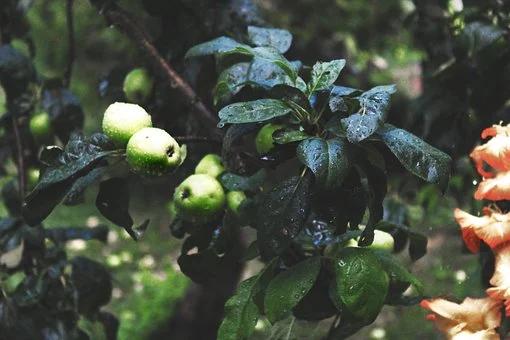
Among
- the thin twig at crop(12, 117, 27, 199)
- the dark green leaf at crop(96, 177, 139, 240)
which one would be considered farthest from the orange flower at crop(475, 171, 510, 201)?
the thin twig at crop(12, 117, 27, 199)

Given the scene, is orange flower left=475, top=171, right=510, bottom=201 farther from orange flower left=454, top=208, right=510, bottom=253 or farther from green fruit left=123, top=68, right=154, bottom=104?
green fruit left=123, top=68, right=154, bottom=104

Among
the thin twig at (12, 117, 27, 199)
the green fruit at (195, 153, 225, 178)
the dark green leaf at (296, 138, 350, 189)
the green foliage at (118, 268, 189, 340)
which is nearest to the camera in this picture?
the dark green leaf at (296, 138, 350, 189)

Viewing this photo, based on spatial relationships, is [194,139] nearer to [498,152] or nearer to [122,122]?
[122,122]

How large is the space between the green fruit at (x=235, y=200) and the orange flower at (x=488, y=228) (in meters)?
0.28

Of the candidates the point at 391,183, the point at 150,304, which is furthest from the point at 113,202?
the point at 150,304

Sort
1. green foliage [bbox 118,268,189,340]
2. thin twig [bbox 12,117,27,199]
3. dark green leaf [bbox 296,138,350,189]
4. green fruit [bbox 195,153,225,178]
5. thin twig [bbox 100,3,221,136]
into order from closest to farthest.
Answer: dark green leaf [bbox 296,138,350,189] < green fruit [bbox 195,153,225,178] < thin twig [bbox 100,3,221,136] < thin twig [bbox 12,117,27,199] < green foliage [bbox 118,268,189,340]

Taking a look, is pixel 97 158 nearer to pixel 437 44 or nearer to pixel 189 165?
pixel 189 165

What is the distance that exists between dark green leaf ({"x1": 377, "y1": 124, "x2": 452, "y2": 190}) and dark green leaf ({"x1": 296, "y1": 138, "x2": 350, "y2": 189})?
61 millimetres

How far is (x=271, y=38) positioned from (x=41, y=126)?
0.51 meters

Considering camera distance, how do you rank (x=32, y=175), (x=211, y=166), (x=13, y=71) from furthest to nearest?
(x=32, y=175)
(x=13, y=71)
(x=211, y=166)

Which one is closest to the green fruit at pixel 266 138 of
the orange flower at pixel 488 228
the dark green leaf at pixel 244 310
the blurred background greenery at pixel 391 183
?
the dark green leaf at pixel 244 310

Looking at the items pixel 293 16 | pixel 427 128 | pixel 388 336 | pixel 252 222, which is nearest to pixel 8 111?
pixel 252 222

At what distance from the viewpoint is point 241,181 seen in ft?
3.23

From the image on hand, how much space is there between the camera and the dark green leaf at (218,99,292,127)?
853mm
